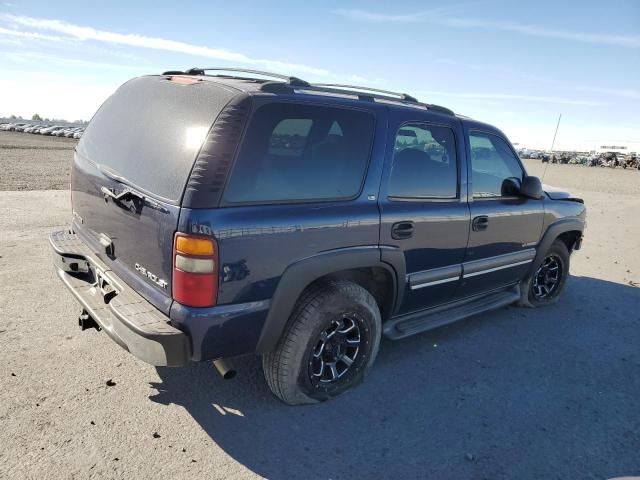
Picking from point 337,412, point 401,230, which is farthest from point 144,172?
point 337,412

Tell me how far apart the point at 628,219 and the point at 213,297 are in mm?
12051

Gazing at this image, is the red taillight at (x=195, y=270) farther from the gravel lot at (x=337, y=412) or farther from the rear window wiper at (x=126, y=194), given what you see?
the gravel lot at (x=337, y=412)

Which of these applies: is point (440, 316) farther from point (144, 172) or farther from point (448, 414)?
point (144, 172)

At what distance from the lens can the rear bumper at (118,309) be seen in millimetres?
2369

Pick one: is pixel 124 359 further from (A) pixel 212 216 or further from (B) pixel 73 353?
(A) pixel 212 216

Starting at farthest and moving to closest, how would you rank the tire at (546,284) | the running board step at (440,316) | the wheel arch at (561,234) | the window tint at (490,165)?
1. the tire at (546,284)
2. the wheel arch at (561,234)
3. the window tint at (490,165)
4. the running board step at (440,316)

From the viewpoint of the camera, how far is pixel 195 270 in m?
2.34

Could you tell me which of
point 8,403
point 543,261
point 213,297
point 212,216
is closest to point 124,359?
point 8,403

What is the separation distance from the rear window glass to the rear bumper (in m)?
0.63

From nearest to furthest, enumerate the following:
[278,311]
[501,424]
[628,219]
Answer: [278,311] → [501,424] → [628,219]

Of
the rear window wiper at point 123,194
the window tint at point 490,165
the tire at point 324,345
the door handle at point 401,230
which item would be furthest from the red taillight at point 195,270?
the window tint at point 490,165

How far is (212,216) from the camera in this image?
2324 mm

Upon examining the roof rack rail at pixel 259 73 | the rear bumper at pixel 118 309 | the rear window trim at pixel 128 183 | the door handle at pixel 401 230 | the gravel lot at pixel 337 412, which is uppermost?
the roof rack rail at pixel 259 73

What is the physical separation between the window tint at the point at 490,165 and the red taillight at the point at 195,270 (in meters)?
2.35
